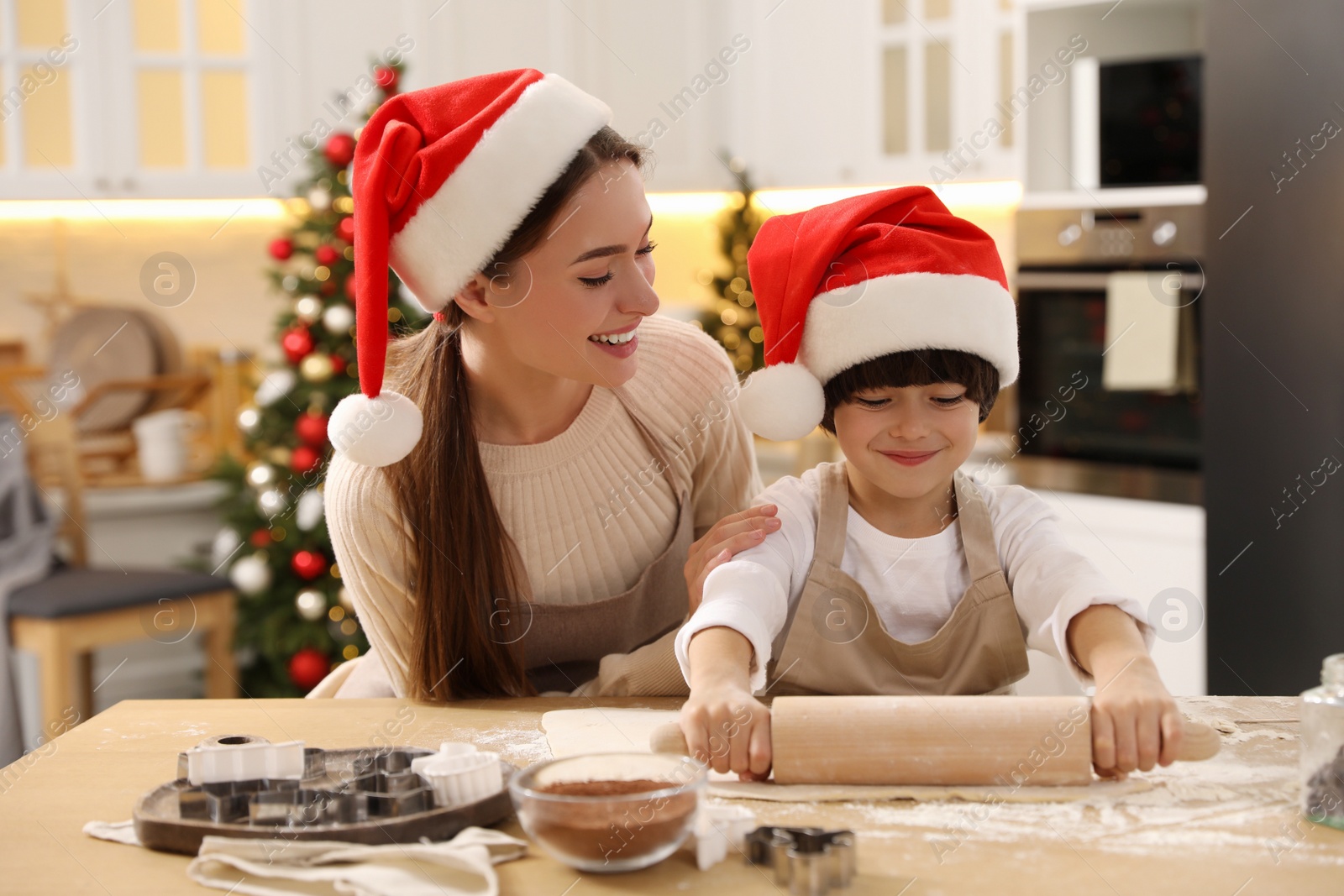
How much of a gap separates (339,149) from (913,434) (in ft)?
7.10

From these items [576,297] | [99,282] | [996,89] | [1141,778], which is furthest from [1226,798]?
[99,282]

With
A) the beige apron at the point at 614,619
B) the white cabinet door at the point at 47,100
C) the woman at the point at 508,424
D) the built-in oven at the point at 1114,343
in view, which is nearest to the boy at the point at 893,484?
the woman at the point at 508,424

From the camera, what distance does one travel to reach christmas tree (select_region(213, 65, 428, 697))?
9.75 ft

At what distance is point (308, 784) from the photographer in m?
0.92

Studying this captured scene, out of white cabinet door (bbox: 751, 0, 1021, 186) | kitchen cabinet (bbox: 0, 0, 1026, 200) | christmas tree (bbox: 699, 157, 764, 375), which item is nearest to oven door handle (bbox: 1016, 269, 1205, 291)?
white cabinet door (bbox: 751, 0, 1021, 186)

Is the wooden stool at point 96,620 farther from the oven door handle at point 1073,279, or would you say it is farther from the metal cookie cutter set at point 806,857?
the metal cookie cutter set at point 806,857

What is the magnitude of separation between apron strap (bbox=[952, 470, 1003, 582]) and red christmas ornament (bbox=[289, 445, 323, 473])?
2.11 metres

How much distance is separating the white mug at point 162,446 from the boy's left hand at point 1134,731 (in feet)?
10.7

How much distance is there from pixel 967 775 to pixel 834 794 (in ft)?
0.33

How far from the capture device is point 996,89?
3246 mm

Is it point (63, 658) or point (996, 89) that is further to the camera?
point (996, 89)

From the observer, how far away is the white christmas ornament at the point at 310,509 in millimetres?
2963

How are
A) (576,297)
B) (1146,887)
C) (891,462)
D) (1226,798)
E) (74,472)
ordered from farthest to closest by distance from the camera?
(74,472) → (576,297) → (891,462) → (1226,798) → (1146,887)

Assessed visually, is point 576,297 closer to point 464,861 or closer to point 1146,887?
point 464,861
